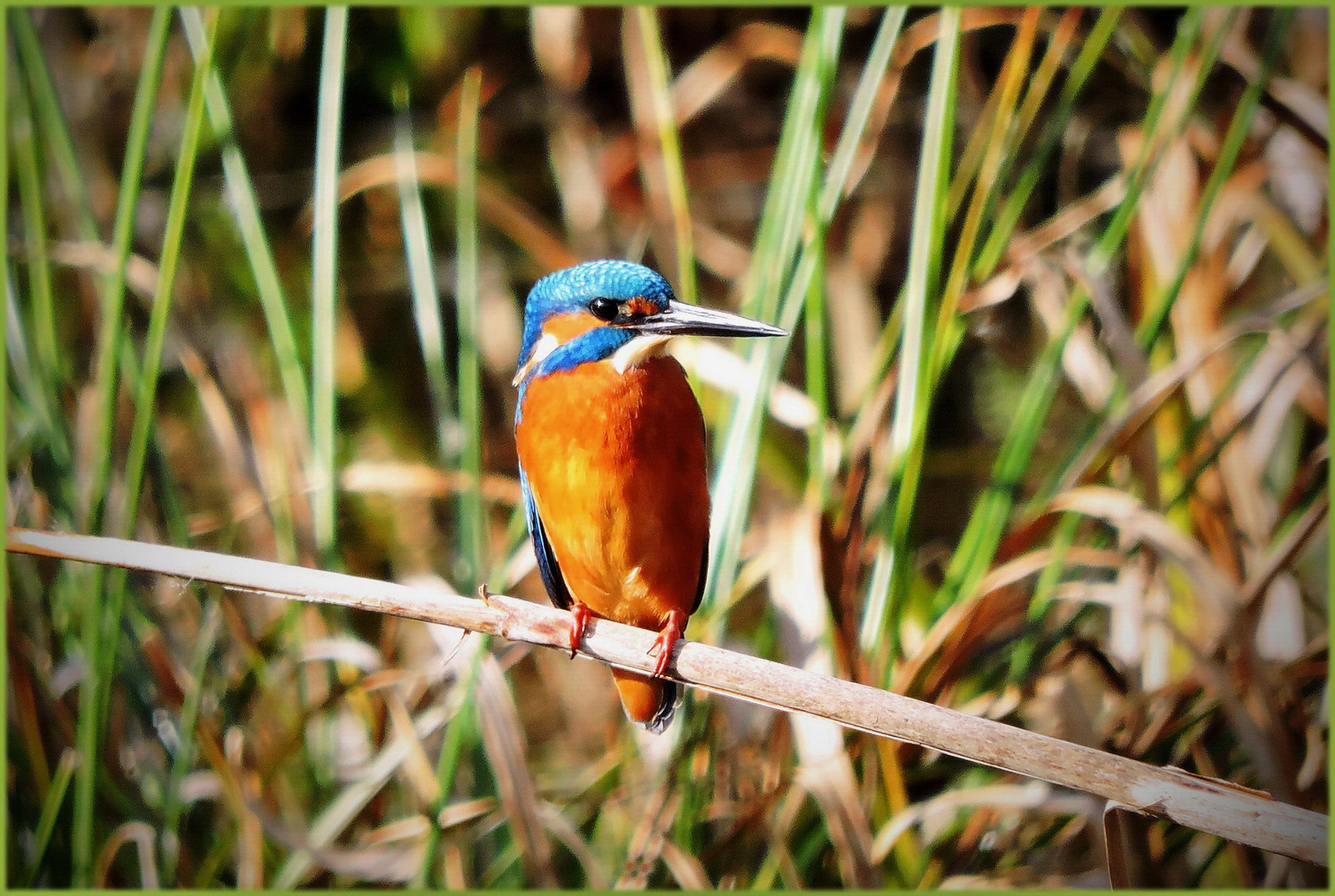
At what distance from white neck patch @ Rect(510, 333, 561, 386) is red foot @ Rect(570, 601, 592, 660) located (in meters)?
0.30

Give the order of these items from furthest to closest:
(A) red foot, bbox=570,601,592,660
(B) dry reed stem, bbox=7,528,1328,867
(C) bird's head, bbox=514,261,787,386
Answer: (C) bird's head, bbox=514,261,787,386 < (A) red foot, bbox=570,601,592,660 < (B) dry reed stem, bbox=7,528,1328,867

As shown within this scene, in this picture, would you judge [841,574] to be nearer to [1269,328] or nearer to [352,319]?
[1269,328]

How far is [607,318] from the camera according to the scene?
115cm

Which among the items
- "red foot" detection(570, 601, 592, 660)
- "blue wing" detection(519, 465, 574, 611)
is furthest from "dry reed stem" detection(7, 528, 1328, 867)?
"blue wing" detection(519, 465, 574, 611)

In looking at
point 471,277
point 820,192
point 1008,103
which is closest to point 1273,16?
point 1008,103

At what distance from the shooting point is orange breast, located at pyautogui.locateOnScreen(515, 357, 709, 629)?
113 cm

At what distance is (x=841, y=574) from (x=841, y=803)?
0.26 metres

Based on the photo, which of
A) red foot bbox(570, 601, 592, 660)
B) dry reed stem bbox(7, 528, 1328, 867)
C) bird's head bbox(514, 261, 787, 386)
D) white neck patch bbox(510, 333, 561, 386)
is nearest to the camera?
dry reed stem bbox(7, 528, 1328, 867)

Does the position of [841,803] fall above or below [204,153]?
below

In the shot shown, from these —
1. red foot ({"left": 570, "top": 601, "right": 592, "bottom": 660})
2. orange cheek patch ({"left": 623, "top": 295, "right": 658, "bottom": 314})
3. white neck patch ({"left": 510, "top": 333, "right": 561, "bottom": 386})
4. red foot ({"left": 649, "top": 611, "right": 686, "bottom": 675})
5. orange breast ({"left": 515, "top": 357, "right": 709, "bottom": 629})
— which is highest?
orange cheek patch ({"left": 623, "top": 295, "right": 658, "bottom": 314})

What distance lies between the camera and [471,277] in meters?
1.26

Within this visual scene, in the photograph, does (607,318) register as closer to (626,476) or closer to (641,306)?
(641,306)

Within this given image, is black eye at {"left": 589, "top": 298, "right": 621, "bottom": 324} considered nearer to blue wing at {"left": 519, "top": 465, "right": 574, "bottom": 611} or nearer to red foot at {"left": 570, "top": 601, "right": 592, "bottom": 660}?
blue wing at {"left": 519, "top": 465, "right": 574, "bottom": 611}

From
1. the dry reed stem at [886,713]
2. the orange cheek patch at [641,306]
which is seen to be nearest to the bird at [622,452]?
the orange cheek patch at [641,306]
